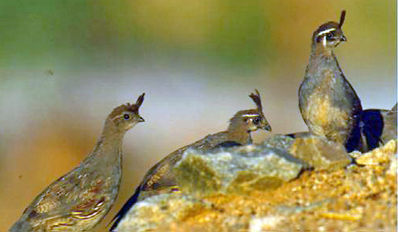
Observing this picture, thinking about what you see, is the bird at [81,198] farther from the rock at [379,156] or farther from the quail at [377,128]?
the rock at [379,156]

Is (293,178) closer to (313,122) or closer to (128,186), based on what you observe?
(313,122)

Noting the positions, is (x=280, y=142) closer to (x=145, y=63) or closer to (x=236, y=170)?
(x=236, y=170)

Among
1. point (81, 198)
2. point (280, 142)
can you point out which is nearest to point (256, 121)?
point (81, 198)

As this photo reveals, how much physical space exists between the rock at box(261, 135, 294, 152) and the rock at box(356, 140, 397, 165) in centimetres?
50

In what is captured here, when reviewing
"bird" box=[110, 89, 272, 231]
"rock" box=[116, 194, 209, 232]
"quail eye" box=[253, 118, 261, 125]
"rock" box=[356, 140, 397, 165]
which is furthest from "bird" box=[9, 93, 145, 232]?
"rock" box=[356, 140, 397, 165]

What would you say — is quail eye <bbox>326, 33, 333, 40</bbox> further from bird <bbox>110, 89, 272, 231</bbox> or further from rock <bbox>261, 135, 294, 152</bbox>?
rock <bbox>261, 135, 294, 152</bbox>

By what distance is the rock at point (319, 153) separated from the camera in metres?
7.03

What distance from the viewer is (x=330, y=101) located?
9320 millimetres

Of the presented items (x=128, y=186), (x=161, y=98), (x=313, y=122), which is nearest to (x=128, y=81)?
(x=161, y=98)

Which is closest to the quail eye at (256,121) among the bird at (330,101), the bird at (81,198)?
the bird at (330,101)

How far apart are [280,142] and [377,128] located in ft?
8.63

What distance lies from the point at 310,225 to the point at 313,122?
10.4 ft

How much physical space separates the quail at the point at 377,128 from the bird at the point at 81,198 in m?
2.30

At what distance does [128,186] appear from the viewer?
12930mm
